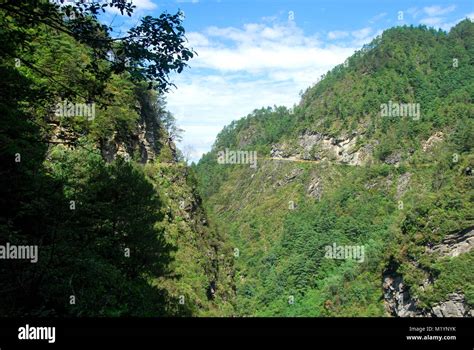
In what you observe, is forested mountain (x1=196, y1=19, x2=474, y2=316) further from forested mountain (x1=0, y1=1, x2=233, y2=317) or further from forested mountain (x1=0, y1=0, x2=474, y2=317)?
forested mountain (x1=0, y1=1, x2=233, y2=317)

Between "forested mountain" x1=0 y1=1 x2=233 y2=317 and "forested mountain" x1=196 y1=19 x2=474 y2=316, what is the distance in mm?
22011

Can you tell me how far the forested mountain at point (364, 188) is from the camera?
63.0 meters

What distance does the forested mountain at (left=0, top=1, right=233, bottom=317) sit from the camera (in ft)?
19.1

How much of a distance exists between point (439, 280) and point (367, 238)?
47137 mm

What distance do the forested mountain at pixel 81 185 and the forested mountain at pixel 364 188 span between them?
22011mm

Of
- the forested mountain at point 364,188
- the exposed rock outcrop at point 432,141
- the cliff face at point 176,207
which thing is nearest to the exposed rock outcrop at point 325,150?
the forested mountain at point 364,188

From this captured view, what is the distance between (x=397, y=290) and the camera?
63.8 metres

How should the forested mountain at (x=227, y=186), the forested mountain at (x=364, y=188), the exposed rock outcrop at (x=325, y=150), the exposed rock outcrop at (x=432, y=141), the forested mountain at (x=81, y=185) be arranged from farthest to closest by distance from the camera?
the exposed rock outcrop at (x=325, y=150) < the exposed rock outcrop at (x=432, y=141) < the forested mountain at (x=364, y=188) < the forested mountain at (x=227, y=186) < the forested mountain at (x=81, y=185)

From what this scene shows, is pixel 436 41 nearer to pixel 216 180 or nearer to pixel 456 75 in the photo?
pixel 456 75

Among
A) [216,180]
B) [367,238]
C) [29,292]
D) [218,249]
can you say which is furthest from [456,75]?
[29,292]

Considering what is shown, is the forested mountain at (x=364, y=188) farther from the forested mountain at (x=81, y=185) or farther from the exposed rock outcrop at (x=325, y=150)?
the forested mountain at (x=81, y=185)

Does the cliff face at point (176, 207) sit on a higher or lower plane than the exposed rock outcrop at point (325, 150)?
lower

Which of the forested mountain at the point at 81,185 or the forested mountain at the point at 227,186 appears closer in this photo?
the forested mountain at the point at 81,185

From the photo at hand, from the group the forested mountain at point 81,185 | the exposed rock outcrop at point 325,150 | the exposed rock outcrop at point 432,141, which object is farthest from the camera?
the exposed rock outcrop at point 325,150
